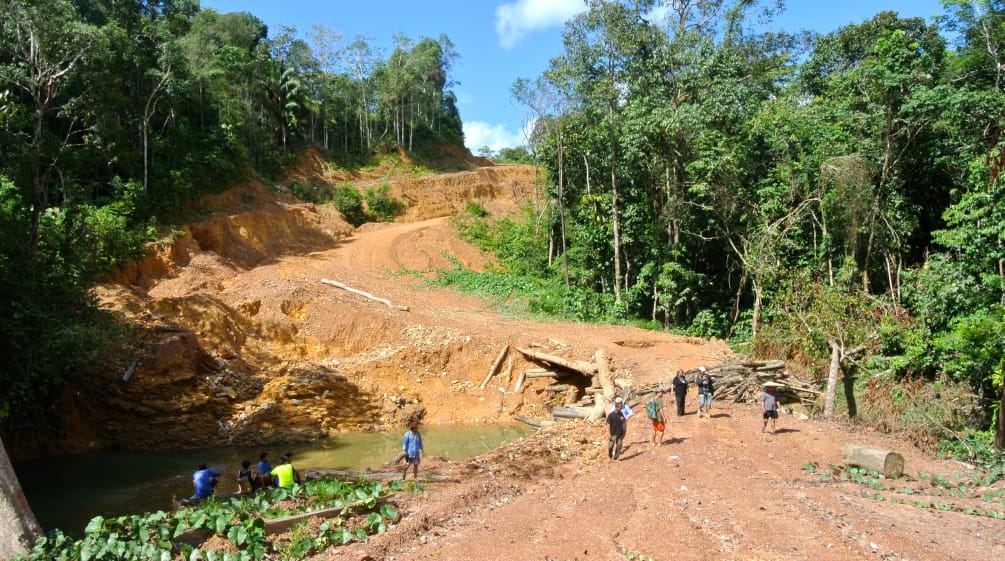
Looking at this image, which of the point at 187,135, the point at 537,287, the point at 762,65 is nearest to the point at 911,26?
the point at 762,65

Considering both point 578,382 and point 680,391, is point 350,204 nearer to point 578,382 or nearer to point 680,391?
point 578,382

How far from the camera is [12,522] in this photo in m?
8.15

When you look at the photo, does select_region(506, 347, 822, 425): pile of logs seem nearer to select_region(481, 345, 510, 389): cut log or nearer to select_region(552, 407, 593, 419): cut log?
select_region(552, 407, 593, 419): cut log

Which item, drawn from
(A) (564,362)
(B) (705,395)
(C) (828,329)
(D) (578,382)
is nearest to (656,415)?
(B) (705,395)

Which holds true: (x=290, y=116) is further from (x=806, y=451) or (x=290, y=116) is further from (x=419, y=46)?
(x=806, y=451)

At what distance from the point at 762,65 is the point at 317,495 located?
106 feet

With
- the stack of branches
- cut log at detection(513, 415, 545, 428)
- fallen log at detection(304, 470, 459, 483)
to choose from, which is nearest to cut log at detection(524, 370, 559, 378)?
cut log at detection(513, 415, 545, 428)

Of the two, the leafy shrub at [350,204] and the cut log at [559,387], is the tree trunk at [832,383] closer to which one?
the cut log at [559,387]

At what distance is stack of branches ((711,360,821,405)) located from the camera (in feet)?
55.2

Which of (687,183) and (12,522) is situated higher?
(687,183)

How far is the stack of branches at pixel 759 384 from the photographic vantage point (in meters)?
16.8

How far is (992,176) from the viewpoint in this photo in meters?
16.6

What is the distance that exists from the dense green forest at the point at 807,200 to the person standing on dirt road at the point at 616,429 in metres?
6.81

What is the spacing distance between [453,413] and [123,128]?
1830 cm
